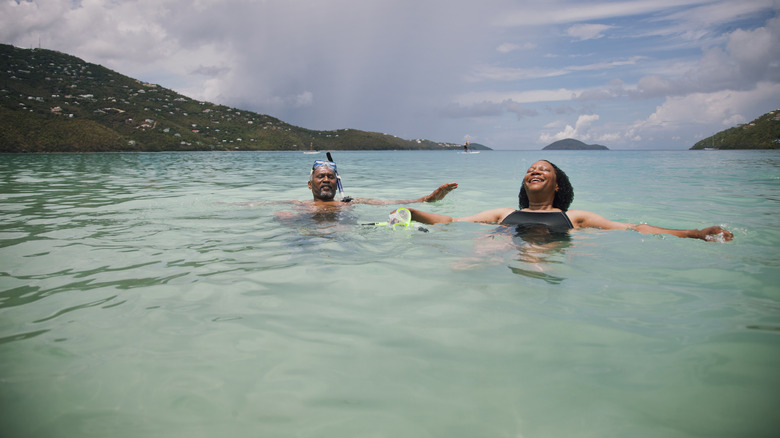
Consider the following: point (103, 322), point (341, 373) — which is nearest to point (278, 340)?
point (341, 373)

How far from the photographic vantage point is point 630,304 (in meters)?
3.27

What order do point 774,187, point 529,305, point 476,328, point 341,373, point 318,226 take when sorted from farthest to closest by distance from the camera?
point 774,187
point 318,226
point 529,305
point 476,328
point 341,373

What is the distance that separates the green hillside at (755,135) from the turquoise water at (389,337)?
13717cm

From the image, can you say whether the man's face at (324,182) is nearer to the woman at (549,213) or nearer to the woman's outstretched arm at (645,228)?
the woman at (549,213)

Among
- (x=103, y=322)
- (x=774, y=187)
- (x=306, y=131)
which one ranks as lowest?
(x=103, y=322)

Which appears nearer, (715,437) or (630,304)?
(715,437)

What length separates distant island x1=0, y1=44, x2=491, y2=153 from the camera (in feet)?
198

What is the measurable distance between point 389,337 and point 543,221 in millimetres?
3932

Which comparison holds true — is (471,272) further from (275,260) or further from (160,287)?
(160,287)

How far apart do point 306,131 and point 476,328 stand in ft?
526

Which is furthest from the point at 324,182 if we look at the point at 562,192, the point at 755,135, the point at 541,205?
the point at 755,135

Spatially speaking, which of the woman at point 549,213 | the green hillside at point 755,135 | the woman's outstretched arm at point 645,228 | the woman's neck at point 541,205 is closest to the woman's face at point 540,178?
the woman at point 549,213

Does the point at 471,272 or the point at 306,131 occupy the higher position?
the point at 306,131

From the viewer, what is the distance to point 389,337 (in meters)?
2.74
